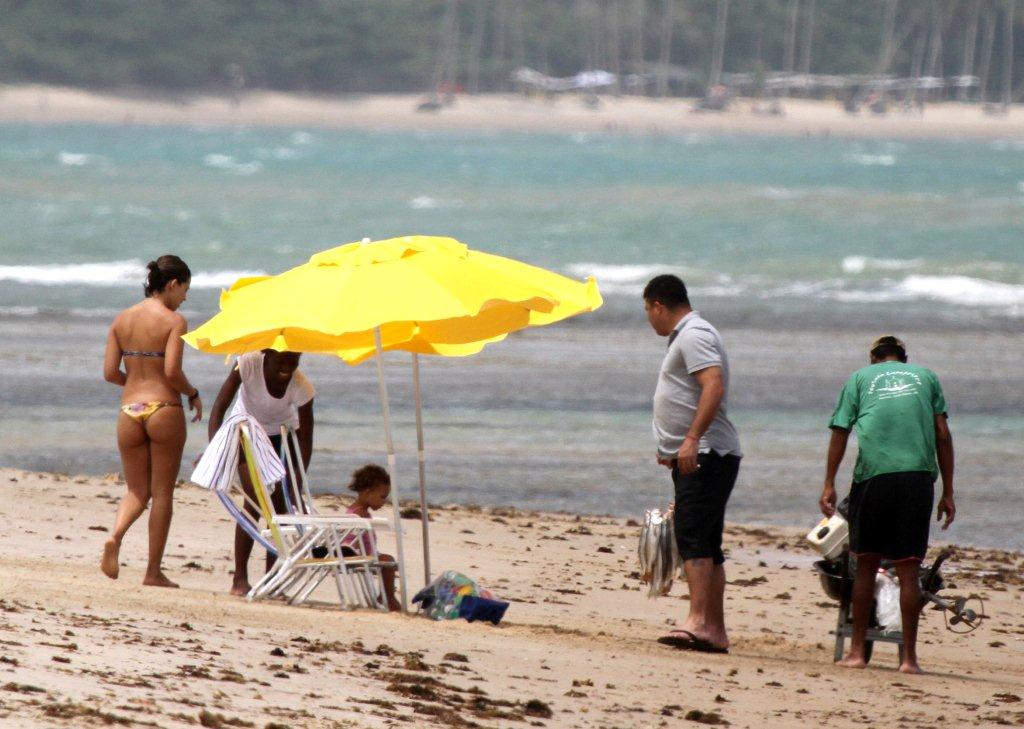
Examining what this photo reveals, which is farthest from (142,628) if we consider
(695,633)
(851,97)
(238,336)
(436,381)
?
(851,97)

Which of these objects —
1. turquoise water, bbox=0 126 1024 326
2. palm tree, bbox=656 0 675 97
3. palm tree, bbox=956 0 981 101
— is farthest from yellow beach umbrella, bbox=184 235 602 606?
palm tree, bbox=956 0 981 101

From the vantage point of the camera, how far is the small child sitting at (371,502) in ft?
23.0

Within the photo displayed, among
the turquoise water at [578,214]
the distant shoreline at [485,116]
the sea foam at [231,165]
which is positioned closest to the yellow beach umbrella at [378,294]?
the turquoise water at [578,214]

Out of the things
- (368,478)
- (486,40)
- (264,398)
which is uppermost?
(486,40)

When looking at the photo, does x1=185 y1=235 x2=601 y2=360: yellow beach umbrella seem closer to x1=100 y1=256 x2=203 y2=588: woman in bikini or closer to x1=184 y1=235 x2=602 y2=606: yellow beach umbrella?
x1=184 y1=235 x2=602 y2=606: yellow beach umbrella

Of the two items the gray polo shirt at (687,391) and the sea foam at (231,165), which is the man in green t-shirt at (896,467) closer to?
the gray polo shirt at (687,391)

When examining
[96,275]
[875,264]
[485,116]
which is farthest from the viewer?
[485,116]

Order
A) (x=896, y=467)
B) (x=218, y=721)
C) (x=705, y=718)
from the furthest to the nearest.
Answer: (x=896, y=467) → (x=705, y=718) → (x=218, y=721)

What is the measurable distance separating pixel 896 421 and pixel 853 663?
38.7 inches

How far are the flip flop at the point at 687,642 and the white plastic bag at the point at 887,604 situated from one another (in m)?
0.64

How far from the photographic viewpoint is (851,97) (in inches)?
5423

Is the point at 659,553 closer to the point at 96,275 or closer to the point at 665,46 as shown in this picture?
the point at 96,275

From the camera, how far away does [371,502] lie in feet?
23.1

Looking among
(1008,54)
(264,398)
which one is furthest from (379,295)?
(1008,54)
